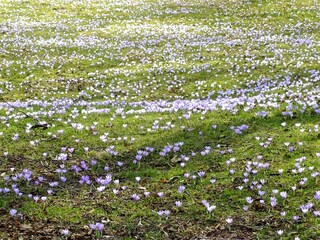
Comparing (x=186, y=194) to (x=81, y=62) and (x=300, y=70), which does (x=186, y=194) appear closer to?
(x=300, y=70)

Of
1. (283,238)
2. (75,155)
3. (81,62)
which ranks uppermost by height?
(283,238)

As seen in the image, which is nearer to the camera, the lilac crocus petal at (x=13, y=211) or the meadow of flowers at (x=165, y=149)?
the lilac crocus petal at (x=13, y=211)

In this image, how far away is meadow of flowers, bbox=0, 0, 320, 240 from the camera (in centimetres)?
667

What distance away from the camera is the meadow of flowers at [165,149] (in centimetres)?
667

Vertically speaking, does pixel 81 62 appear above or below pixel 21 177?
below

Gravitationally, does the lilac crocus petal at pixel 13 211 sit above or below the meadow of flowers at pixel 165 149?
above

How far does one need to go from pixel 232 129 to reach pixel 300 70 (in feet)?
38.9

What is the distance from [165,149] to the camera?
967 centimetres

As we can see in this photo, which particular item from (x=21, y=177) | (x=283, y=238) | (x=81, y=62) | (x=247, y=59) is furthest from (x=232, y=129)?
(x=81, y=62)

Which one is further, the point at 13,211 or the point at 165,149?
the point at 165,149

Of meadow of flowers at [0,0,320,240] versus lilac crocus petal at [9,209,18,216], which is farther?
meadow of flowers at [0,0,320,240]

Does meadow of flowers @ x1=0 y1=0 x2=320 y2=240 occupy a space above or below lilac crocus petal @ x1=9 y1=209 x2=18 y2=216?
below

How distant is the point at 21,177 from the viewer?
8.37 m

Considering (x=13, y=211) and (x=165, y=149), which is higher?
(x=13, y=211)
